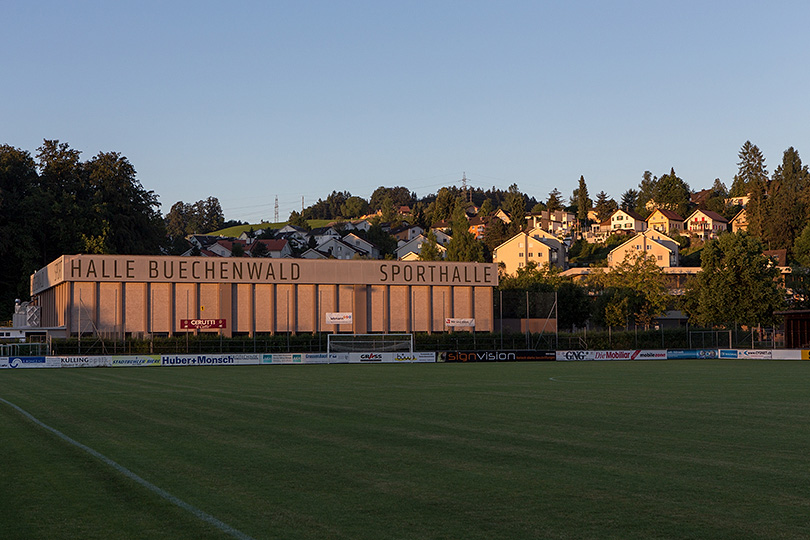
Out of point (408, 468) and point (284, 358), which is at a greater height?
point (408, 468)

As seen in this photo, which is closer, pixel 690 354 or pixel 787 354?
pixel 787 354

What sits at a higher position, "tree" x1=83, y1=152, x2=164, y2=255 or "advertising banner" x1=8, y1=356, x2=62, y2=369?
"tree" x1=83, y1=152, x2=164, y2=255

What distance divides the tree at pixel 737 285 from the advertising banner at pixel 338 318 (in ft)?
112

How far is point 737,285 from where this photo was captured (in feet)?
270

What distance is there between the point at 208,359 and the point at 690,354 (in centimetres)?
3658

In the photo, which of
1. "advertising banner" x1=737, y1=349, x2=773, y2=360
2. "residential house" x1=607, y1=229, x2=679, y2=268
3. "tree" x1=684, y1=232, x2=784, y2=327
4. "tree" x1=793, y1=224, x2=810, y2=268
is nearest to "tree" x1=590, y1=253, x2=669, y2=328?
"tree" x1=684, y1=232, x2=784, y2=327

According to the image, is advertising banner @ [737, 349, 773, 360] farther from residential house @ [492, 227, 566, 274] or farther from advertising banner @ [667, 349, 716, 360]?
residential house @ [492, 227, 566, 274]

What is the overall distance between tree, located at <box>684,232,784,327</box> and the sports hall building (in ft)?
68.9

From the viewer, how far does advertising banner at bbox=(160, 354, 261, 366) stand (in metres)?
60.3

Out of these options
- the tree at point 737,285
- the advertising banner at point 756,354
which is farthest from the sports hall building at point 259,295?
the advertising banner at point 756,354

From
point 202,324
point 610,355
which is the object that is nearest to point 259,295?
point 202,324

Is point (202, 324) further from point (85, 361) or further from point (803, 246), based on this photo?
point (803, 246)

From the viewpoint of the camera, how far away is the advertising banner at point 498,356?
66.3 meters

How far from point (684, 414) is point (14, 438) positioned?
15.9 metres
